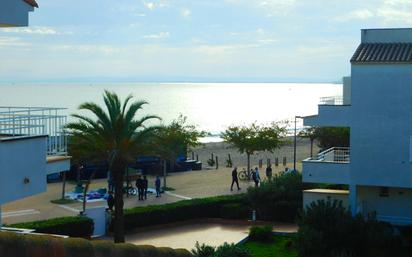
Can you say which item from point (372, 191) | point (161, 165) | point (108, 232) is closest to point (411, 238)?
point (372, 191)

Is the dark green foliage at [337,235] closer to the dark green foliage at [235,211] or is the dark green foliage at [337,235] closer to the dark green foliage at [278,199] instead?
the dark green foliage at [278,199]

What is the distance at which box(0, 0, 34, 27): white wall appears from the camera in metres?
11.4

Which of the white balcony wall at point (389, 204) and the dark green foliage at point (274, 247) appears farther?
the white balcony wall at point (389, 204)

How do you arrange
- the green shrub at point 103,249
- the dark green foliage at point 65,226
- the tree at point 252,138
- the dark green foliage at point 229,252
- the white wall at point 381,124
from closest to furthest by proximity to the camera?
the green shrub at point 103,249 < the dark green foliage at point 229,252 < the dark green foliage at point 65,226 < the white wall at point 381,124 < the tree at point 252,138

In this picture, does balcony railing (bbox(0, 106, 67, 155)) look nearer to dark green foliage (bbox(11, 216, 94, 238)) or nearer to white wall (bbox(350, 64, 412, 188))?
dark green foliage (bbox(11, 216, 94, 238))

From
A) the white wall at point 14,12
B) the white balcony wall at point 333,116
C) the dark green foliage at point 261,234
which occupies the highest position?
the white wall at point 14,12

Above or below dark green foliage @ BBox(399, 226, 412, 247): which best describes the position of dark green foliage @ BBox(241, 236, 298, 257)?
below

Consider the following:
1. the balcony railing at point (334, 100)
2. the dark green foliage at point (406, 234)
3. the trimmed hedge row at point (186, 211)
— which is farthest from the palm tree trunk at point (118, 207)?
the dark green foliage at point (406, 234)

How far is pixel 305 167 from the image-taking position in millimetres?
28625

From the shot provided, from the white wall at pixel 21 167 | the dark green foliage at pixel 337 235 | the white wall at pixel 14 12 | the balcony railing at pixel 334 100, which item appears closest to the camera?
the white wall at pixel 21 167

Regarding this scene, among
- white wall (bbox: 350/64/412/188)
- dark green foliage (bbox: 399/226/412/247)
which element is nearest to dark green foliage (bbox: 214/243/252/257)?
dark green foliage (bbox: 399/226/412/247)

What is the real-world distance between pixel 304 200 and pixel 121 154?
8047 mm

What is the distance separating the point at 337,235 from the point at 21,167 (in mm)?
14493

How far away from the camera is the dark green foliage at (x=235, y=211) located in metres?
32.5
